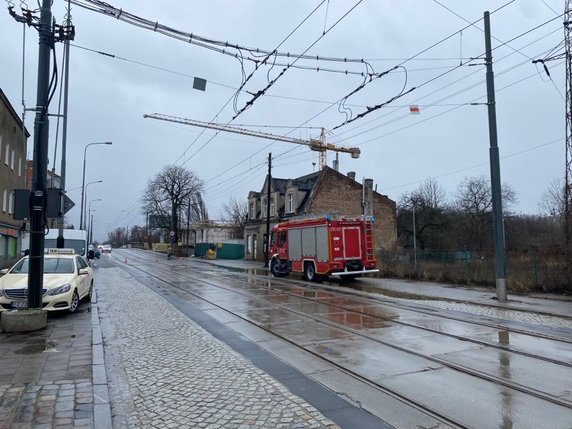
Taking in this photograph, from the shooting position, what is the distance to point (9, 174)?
30.9 metres

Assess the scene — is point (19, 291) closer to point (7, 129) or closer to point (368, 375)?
point (368, 375)

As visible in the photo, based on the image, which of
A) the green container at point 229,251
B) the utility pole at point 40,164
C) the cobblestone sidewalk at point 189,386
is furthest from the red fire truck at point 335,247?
the green container at point 229,251

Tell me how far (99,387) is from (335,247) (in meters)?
17.5

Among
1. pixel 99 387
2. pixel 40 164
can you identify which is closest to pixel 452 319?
pixel 99 387

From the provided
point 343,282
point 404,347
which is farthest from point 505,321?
point 343,282

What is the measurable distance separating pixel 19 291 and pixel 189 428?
25.0 ft

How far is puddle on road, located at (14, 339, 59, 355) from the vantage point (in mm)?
7427

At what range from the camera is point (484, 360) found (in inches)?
279

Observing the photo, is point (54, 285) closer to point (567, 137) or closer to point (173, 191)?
point (567, 137)

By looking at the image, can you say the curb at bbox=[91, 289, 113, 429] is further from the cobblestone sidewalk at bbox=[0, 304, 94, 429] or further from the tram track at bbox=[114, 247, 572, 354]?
the tram track at bbox=[114, 247, 572, 354]

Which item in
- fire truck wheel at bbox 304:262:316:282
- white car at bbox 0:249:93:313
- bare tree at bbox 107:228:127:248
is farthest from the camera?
bare tree at bbox 107:228:127:248

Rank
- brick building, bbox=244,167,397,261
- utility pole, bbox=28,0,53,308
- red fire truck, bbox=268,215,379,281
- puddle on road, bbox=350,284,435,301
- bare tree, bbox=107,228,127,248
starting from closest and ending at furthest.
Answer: utility pole, bbox=28,0,53,308, puddle on road, bbox=350,284,435,301, red fire truck, bbox=268,215,379,281, brick building, bbox=244,167,397,261, bare tree, bbox=107,228,127,248

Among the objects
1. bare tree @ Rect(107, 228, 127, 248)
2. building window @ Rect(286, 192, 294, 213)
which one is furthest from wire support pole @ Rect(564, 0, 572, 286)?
bare tree @ Rect(107, 228, 127, 248)

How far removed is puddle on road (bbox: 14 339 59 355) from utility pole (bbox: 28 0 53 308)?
1320mm
